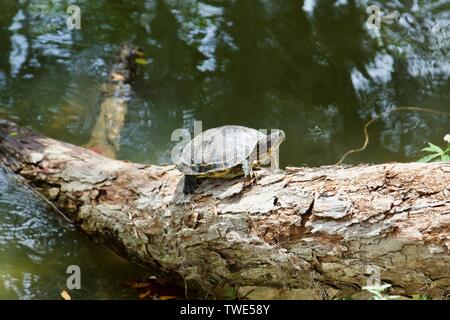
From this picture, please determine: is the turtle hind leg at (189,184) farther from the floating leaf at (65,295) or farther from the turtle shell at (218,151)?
the floating leaf at (65,295)

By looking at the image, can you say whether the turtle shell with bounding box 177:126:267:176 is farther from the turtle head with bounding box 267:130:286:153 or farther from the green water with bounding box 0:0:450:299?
the green water with bounding box 0:0:450:299

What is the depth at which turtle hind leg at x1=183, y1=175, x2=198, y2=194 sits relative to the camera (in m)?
3.51

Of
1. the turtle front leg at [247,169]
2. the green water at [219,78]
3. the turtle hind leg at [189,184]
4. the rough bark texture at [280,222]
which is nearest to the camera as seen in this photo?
the rough bark texture at [280,222]

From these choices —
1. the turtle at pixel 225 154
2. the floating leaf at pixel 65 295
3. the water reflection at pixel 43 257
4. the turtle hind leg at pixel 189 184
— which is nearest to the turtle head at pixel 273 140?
the turtle at pixel 225 154

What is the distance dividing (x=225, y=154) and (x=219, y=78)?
274cm

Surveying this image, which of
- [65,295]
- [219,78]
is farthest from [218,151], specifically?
[219,78]

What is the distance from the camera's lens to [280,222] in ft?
10.2

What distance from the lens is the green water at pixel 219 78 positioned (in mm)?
5094

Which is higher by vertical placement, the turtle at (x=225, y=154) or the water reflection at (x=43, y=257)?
the turtle at (x=225, y=154)

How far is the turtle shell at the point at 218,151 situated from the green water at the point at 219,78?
1.15 metres

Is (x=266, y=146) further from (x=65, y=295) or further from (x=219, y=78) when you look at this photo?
(x=219, y=78)

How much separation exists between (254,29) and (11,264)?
4020mm
